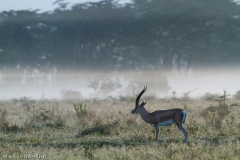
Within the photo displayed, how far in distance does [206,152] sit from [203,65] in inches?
1388

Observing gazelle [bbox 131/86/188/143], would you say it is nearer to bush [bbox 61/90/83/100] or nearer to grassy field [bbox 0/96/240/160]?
grassy field [bbox 0/96/240/160]

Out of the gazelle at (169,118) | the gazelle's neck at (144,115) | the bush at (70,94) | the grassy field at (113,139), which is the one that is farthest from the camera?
the bush at (70,94)

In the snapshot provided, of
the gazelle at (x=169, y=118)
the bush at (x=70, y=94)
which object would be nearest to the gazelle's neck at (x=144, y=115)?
the gazelle at (x=169, y=118)

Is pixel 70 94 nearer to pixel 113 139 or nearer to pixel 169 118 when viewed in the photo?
pixel 113 139

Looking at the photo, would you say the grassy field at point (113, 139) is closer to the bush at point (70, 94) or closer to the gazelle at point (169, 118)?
the gazelle at point (169, 118)

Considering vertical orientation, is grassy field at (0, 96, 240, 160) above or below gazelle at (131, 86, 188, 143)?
below

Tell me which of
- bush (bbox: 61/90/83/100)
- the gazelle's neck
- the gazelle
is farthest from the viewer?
bush (bbox: 61/90/83/100)

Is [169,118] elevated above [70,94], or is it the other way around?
[70,94]

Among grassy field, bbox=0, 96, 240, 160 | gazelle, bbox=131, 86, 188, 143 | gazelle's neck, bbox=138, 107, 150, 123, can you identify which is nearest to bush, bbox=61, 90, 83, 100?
grassy field, bbox=0, 96, 240, 160

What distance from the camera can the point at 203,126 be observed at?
511 inches

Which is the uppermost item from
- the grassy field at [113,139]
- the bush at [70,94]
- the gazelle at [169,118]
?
the bush at [70,94]

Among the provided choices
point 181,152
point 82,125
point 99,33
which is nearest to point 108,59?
point 99,33

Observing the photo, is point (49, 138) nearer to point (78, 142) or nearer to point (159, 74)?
point (78, 142)

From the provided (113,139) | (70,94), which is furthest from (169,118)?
(70,94)
